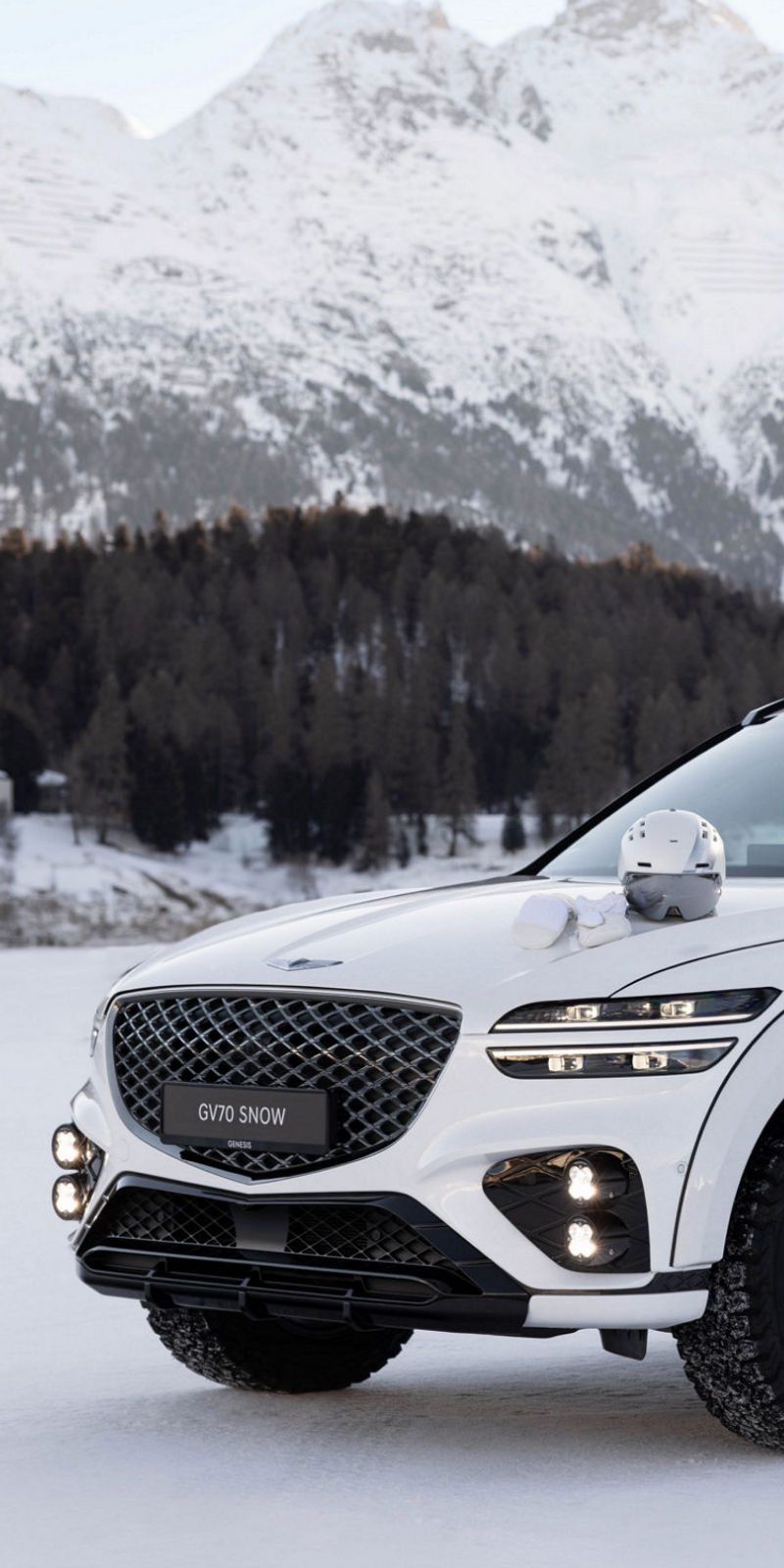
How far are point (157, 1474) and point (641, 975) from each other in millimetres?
1421

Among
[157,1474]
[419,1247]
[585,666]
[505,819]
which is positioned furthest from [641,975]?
[585,666]

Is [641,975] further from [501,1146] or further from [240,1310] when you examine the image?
[240,1310]

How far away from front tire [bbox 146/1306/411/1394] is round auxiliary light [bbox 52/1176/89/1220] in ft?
1.56

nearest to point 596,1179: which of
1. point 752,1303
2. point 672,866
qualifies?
point 752,1303

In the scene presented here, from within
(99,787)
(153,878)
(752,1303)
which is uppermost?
(752,1303)

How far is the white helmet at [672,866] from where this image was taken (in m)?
4.56

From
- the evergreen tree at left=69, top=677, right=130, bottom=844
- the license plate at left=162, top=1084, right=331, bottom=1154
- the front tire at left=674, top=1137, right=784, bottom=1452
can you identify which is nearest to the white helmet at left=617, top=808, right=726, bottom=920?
the front tire at left=674, top=1137, right=784, bottom=1452

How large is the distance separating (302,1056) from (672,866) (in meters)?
0.88

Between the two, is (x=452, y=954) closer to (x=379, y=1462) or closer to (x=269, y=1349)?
(x=379, y=1462)

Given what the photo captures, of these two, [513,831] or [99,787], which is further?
[513,831]

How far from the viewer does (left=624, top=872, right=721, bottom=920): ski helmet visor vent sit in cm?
455

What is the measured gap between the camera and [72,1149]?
4.86 meters

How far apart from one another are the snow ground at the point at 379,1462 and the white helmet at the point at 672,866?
1147mm

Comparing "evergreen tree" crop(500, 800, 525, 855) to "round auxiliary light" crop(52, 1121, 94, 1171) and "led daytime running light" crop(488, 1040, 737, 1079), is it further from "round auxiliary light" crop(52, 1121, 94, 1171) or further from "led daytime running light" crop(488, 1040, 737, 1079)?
"led daytime running light" crop(488, 1040, 737, 1079)
